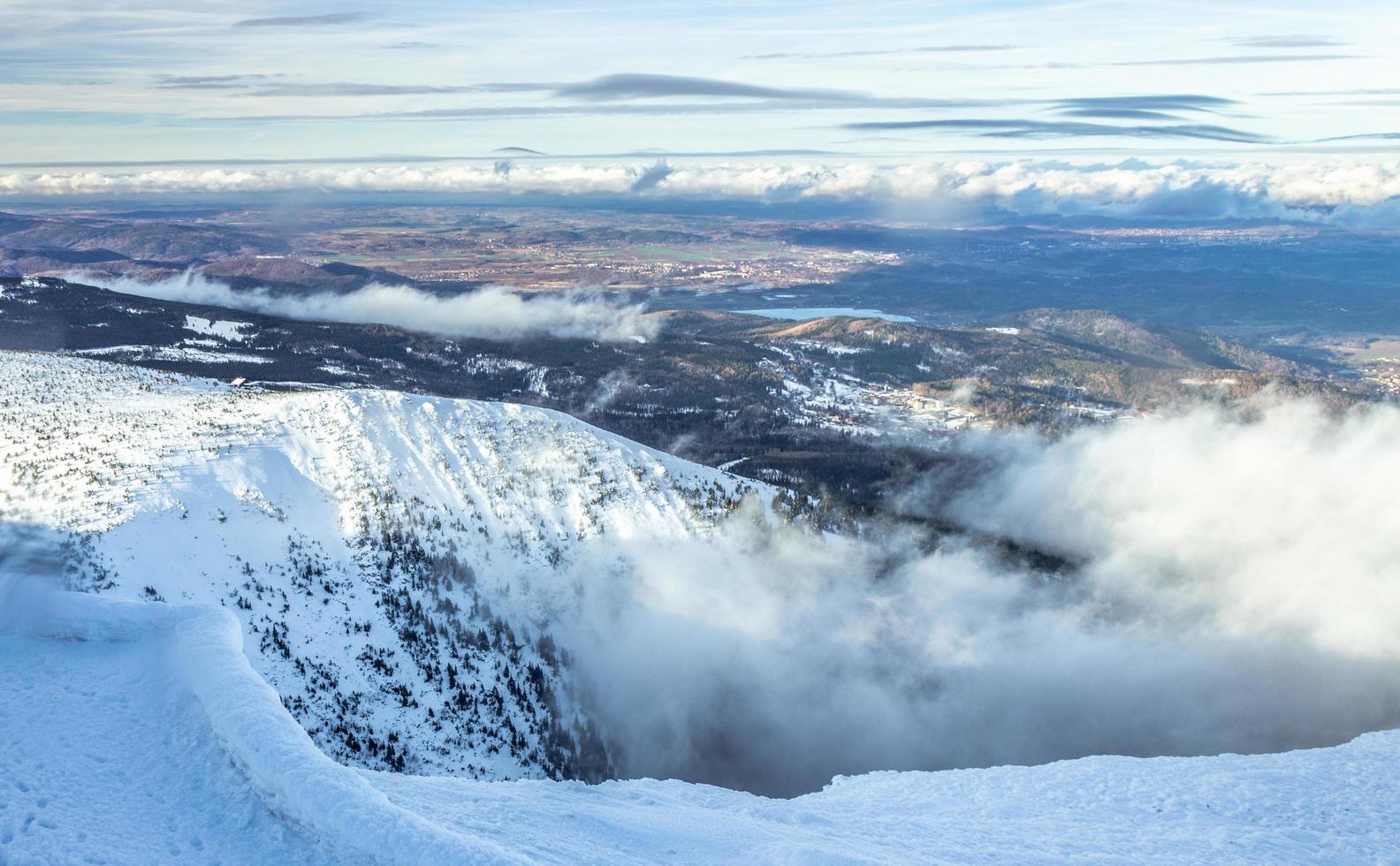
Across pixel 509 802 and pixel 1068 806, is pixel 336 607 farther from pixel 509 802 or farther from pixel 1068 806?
pixel 1068 806

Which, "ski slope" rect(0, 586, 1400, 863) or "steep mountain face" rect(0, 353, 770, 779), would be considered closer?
"ski slope" rect(0, 586, 1400, 863)

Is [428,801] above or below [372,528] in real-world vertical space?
above

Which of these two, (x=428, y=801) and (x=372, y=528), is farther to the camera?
(x=372, y=528)

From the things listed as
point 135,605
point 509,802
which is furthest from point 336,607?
point 509,802

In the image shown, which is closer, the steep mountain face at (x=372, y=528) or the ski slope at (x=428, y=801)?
the ski slope at (x=428, y=801)
